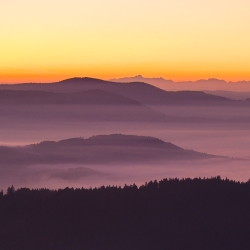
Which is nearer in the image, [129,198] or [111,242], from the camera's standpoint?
[111,242]

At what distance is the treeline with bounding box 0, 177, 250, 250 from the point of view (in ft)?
117

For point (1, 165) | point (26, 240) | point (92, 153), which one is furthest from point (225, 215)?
point (92, 153)

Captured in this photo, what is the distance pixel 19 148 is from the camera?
7830 inches

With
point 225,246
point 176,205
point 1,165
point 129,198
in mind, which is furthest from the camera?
point 1,165

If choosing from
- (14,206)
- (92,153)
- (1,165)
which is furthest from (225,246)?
(92,153)

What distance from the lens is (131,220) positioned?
136ft

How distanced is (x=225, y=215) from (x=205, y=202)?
3824mm

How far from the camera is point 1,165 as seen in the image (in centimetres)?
14488

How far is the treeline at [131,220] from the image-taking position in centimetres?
3556

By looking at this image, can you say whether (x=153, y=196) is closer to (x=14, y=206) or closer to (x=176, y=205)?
(x=176, y=205)

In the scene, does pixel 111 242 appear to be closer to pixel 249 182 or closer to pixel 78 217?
pixel 78 217

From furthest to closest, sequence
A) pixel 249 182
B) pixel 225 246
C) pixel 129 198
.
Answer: pixel 249 182
pixel 129 198
pixel 225 246

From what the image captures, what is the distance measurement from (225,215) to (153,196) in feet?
28.1

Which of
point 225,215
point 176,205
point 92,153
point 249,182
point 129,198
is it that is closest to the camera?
point 225,215
